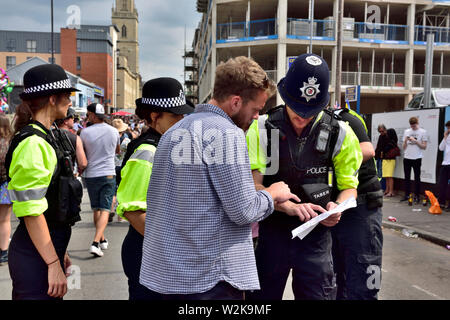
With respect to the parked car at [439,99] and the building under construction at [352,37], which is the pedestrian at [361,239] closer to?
the parked car at [439,99]

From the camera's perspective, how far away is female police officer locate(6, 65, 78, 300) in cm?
201

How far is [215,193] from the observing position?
67.6 inches

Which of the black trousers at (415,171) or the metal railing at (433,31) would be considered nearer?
the black trousers at (415,171)

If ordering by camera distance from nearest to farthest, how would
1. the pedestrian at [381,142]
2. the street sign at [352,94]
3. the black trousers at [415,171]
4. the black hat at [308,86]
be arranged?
the black hat at [308,86] < the black trousers at [415,171] < the pedestrian at [381,142] < the street sign at [352,94]

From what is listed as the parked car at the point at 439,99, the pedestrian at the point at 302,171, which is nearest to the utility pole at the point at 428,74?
the parked car at the point at 439,99

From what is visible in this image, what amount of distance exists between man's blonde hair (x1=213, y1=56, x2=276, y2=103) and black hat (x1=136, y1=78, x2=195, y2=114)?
61 centimetres

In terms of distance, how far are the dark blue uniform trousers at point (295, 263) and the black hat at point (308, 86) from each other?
0.75 meters

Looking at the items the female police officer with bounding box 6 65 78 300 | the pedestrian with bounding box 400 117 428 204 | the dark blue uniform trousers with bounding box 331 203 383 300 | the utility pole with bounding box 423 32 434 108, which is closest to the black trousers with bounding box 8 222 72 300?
the female police officer with bounding box 6 65 78 300

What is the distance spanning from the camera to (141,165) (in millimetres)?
2217

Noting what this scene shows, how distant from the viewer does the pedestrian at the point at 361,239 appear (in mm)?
2932

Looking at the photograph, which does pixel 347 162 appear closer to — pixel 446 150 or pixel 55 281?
pixel 55 281

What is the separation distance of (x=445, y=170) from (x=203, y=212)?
8772 mm

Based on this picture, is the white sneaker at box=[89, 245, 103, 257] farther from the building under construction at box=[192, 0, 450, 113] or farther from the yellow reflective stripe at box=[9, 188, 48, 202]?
the building under construction at box=[192, 0, 450, 113]

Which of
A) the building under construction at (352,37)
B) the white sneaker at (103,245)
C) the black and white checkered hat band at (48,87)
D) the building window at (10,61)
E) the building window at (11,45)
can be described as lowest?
the white sneaker at (103,245)
